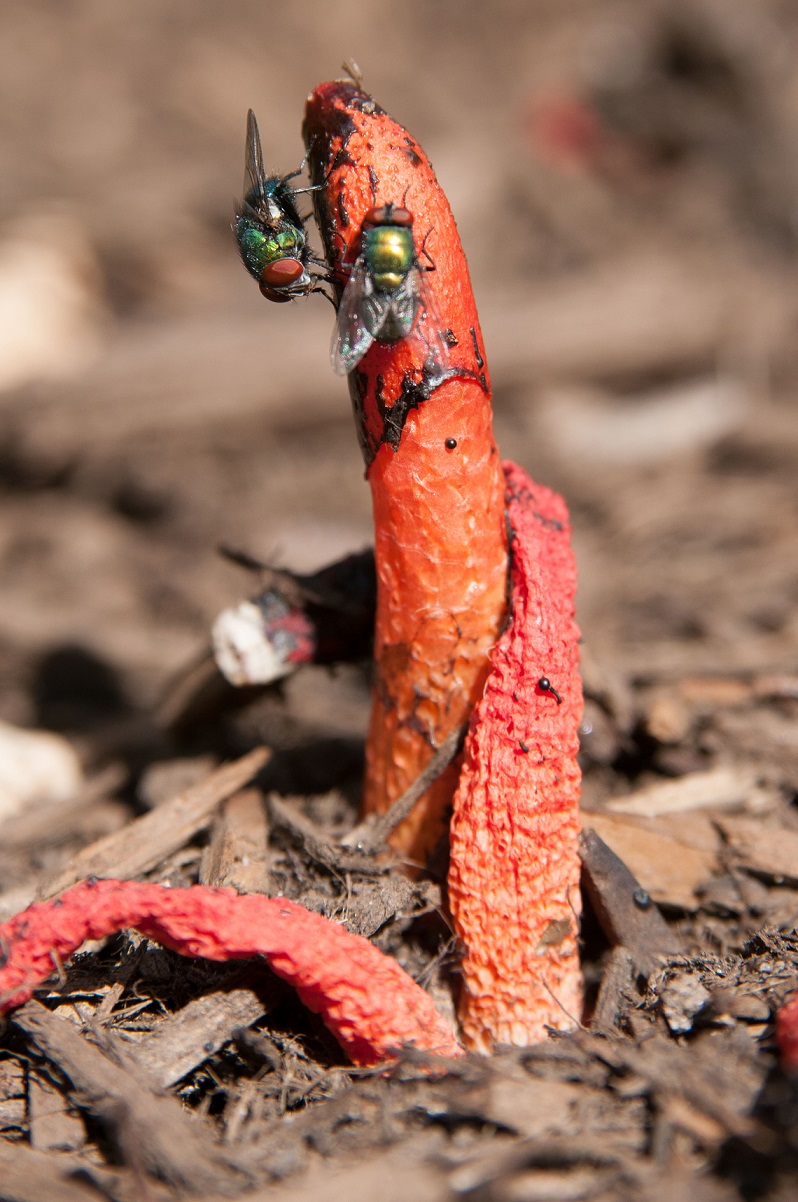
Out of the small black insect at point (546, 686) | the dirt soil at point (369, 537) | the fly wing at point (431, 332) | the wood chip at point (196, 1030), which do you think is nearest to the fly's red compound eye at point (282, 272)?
the fly wing at point (431, 332)

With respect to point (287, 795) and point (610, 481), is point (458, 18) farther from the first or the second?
point (287, 795)

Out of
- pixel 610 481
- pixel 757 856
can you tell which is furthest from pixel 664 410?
pixel 757 856

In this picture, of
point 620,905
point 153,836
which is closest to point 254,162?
point 153,836

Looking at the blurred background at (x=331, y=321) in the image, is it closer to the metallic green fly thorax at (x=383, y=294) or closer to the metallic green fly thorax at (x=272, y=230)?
the metallic green fly thorax at (x=272, y=230)

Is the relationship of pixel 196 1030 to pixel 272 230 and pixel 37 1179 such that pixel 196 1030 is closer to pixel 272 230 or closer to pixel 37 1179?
pixel 37 1179

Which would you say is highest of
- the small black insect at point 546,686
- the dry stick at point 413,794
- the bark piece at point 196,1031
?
the small black insect at point 546,686

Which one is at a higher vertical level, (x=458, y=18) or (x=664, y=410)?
(x=458, y=18)

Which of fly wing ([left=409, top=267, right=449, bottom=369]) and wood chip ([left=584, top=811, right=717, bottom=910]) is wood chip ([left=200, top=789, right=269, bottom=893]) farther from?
fly wing ([left=409, top=267, right=449, bottom=369])
